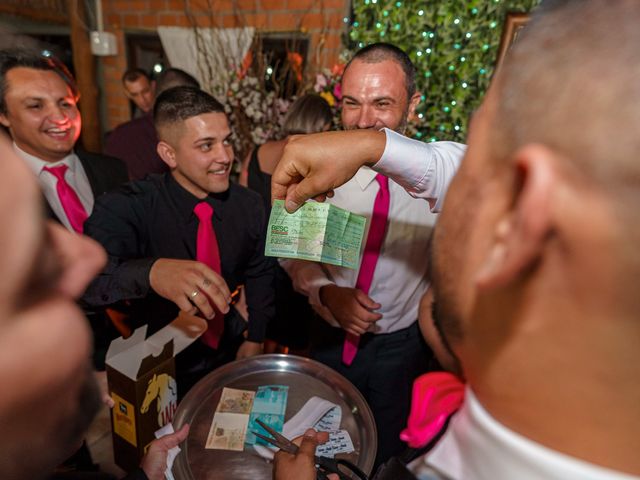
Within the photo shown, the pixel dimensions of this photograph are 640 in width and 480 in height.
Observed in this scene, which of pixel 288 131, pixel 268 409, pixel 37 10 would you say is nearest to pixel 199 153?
pixel 288 131

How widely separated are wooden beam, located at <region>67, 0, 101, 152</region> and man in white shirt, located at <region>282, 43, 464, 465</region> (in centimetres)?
384

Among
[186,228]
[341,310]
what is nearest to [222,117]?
[186,228]

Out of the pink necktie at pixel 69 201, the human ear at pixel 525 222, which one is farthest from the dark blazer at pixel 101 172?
the human ear at pixel 525 222

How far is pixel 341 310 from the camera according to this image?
1.72m

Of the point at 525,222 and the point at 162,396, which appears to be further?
the point at 162,396

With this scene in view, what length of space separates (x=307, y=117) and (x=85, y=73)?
3283 millimetres

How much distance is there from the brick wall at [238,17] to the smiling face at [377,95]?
2.41m

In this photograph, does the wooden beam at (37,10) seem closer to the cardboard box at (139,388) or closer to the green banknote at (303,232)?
the cardboard box at (139,388)

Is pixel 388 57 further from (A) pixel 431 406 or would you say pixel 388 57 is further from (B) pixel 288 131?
(A) pixel 431 406

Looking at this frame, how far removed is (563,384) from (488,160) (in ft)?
0.86

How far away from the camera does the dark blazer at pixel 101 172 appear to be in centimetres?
246

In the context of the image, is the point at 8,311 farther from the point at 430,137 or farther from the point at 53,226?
the point at 430,137

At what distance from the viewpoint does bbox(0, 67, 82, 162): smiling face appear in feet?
7.04

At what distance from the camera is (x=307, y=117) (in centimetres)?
271
